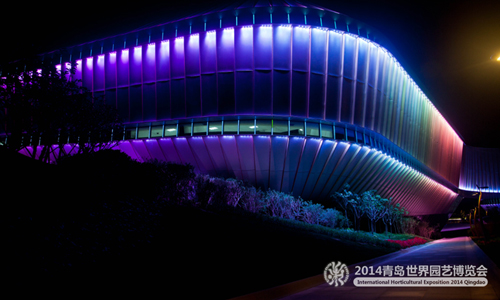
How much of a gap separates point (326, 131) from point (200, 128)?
10.8 m

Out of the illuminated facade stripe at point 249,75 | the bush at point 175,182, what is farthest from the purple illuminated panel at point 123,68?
the bush at point 175,182

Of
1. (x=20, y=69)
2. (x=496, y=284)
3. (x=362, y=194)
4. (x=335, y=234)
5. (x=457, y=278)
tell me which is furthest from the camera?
(x=362, y=194)

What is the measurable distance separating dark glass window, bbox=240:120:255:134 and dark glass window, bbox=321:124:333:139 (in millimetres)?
6024

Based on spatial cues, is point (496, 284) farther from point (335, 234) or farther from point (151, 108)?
point (151, 108)

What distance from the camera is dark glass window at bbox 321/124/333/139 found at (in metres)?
29.1

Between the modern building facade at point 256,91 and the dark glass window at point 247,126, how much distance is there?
84mm

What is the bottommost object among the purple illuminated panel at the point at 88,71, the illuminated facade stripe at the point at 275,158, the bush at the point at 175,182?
the bush at the point at 175,182

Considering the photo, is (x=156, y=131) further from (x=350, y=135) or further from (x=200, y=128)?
(x=350, y=135)

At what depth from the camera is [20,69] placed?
15.3 metres

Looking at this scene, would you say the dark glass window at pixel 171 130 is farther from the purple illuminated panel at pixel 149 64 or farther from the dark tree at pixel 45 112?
the dark tree at pixel 45 112

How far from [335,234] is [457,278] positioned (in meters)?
13.7

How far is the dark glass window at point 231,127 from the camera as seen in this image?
2856cm

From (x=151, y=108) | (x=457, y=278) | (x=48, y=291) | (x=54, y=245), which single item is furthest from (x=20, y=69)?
(x=457, y=278)

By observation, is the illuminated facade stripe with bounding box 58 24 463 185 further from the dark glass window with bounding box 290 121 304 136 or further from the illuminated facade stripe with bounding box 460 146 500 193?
the illuminated facade stripe with bounding box 460 146 500 193
